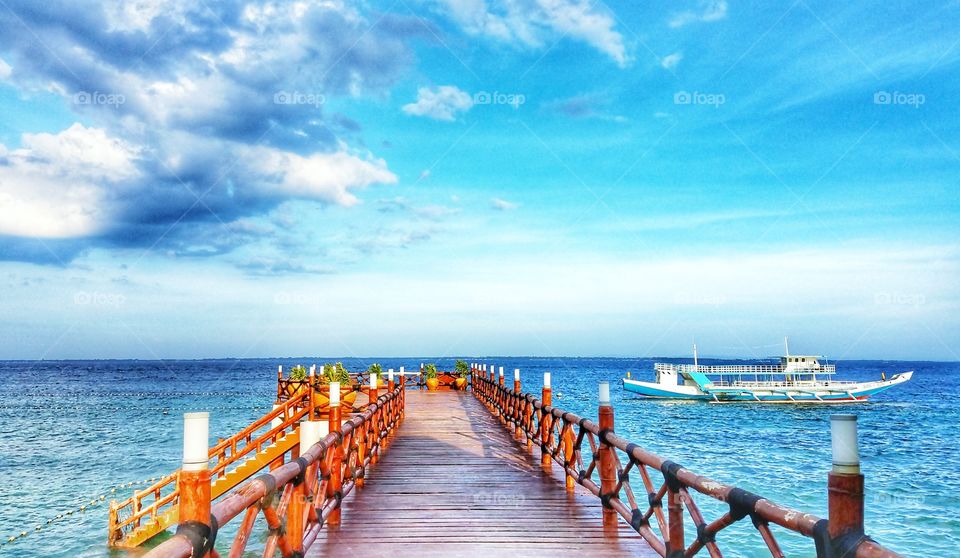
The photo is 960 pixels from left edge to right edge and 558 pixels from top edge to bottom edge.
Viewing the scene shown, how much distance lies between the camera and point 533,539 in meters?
5.40

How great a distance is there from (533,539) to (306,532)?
6.21 ft

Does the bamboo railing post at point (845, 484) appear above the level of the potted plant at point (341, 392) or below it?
above

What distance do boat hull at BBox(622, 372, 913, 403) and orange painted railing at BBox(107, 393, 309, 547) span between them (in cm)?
3355

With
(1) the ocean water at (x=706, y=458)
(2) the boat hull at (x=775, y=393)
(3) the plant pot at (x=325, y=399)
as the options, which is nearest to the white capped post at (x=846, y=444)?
(1) the ocean water at (x=706, y=458)

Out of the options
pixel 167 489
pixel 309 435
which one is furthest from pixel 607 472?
pixel 167 489

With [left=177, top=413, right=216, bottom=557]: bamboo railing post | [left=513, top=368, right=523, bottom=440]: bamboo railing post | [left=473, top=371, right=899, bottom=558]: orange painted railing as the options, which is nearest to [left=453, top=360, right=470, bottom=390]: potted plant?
[left=513, top=368, right=523, bottom=440]: bamboo railing post

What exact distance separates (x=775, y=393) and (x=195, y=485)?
4664cm

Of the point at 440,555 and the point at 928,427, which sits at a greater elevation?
the point at 440,555

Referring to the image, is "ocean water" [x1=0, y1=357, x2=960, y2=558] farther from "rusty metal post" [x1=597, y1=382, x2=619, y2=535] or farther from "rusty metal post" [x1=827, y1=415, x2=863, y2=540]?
"rusty metal post" [x1=827, y1=415, x2=863, y2=540]

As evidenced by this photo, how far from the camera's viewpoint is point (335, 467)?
6.01 metres

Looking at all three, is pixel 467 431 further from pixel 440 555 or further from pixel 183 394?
pixel 183 394

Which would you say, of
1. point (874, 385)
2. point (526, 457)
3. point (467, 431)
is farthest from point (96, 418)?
point (874, 385)

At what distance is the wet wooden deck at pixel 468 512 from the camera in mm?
5168

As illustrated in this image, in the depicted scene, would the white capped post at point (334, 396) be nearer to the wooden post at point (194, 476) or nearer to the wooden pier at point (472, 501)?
the wooden pier at point (472, 501)
